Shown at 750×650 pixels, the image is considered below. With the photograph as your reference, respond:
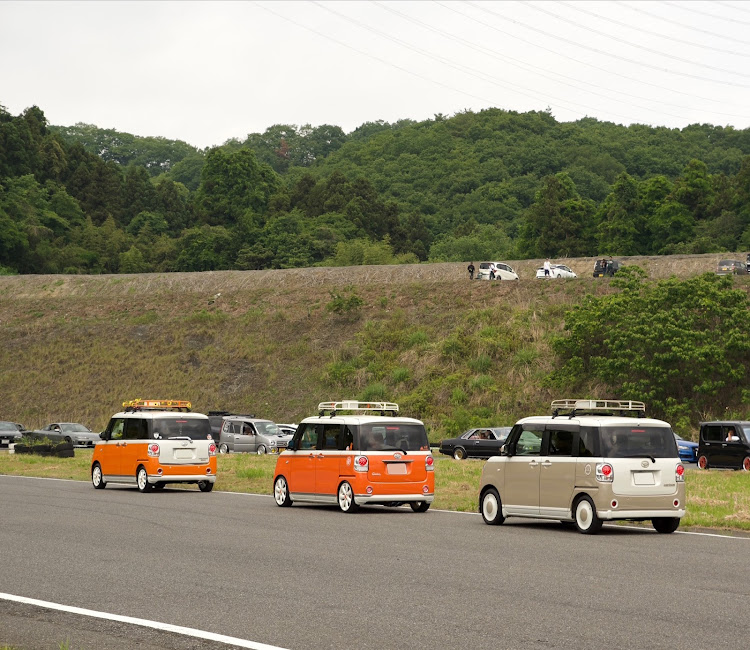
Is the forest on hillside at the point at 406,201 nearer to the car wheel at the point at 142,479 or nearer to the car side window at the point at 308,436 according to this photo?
the car wheel at the point at 142,479

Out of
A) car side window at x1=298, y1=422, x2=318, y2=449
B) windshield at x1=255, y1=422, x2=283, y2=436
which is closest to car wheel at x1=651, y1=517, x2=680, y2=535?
car side window at x1=298, y1=422, x2=318, y2=449

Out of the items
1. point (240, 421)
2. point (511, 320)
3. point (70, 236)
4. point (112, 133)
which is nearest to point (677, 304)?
point (511, 320)

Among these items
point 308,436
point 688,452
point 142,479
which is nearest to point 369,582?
point 308,436

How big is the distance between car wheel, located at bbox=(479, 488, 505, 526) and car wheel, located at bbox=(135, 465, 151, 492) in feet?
32.9

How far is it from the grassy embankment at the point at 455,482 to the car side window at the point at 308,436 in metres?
2.83

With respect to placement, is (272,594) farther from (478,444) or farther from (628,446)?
(478,444)

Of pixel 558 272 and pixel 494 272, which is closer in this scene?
pixel 558 272

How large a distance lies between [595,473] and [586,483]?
0.24m

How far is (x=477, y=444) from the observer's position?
124 ft

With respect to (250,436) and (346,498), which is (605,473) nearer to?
(346,498)

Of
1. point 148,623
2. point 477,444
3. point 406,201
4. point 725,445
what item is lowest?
point 148,623

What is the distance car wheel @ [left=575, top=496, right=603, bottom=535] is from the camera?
52.6ft

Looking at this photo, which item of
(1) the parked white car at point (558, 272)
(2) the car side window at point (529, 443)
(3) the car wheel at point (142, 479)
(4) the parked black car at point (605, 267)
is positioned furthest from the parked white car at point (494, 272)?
(2) the car side window at point (529, 443)

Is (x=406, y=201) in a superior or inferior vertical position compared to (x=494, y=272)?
superior
